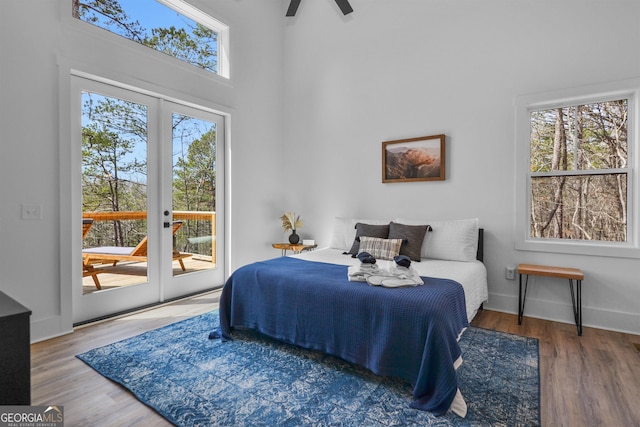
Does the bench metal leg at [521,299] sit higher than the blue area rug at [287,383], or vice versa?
the bench metal leg at [521,299]

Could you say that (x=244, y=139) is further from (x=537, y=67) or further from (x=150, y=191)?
(x=537, y=67)

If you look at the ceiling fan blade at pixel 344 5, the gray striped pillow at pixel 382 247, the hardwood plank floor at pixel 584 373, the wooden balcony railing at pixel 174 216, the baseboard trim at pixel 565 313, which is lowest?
the hardwood plank floor at pixel 584 373

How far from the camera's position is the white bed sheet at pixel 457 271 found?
2.56 meters

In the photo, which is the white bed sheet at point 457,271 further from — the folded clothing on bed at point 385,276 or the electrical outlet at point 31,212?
the electrical outlet at point 31,212

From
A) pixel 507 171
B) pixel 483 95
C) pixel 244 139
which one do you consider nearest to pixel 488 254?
pixel 507 171

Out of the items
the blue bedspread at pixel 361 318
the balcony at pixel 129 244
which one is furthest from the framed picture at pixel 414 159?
the balcony at pixel 129 244

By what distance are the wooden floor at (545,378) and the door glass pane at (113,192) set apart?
502mm

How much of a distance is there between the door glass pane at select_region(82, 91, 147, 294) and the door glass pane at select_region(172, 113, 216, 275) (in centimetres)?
37

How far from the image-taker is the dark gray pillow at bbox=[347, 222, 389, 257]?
3508 millimetres

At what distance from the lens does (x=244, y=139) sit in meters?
4.45

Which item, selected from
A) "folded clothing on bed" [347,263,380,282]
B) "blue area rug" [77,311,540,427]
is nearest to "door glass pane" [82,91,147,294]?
"blue area rug" [77,311,540,427]

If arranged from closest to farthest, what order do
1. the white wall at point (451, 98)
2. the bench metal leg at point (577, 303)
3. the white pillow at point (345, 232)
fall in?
1. the bench metal leg at point (577, 303)
2. the white wall at point (451, 98)
3. the white pillow at point (345, 232)

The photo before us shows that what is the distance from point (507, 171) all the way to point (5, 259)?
439 cm

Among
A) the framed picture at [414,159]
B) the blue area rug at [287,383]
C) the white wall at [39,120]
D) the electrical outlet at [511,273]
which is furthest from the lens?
the framed picture at [414,159]
